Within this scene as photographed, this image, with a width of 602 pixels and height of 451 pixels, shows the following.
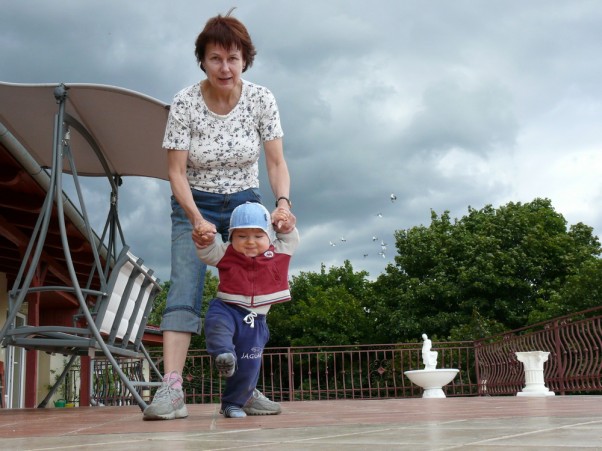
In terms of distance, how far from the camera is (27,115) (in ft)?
14.4

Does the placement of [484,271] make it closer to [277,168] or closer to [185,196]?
[277,168]

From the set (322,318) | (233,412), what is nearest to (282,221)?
(233,412)

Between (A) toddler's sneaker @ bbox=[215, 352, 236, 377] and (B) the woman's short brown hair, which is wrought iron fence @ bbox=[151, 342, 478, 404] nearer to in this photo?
(A) toddler's sneaker @ bbox=[215, 352, 236, 377]

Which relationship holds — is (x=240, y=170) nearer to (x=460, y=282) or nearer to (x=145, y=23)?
(x=145, y=23)

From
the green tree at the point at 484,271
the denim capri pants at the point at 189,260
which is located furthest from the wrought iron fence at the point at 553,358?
the green tree at the point at 484,271

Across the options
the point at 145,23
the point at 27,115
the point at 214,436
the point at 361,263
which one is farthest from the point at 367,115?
the point at 361,263

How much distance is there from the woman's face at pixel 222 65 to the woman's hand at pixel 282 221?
605 millimetres

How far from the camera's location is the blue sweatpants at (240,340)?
280cm

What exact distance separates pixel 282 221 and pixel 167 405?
853 millimetres

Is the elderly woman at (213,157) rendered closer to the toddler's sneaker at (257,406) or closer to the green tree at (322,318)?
the toddler's sneaker at (257,406)

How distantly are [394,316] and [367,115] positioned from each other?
1417 centimetres

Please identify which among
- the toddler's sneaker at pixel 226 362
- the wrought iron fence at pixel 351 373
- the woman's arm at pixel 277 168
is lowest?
the wrought iron fence at pixel 351 373

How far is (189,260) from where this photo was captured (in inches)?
123

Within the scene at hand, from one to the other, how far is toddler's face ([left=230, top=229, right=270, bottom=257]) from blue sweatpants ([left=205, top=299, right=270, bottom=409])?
23 cm
